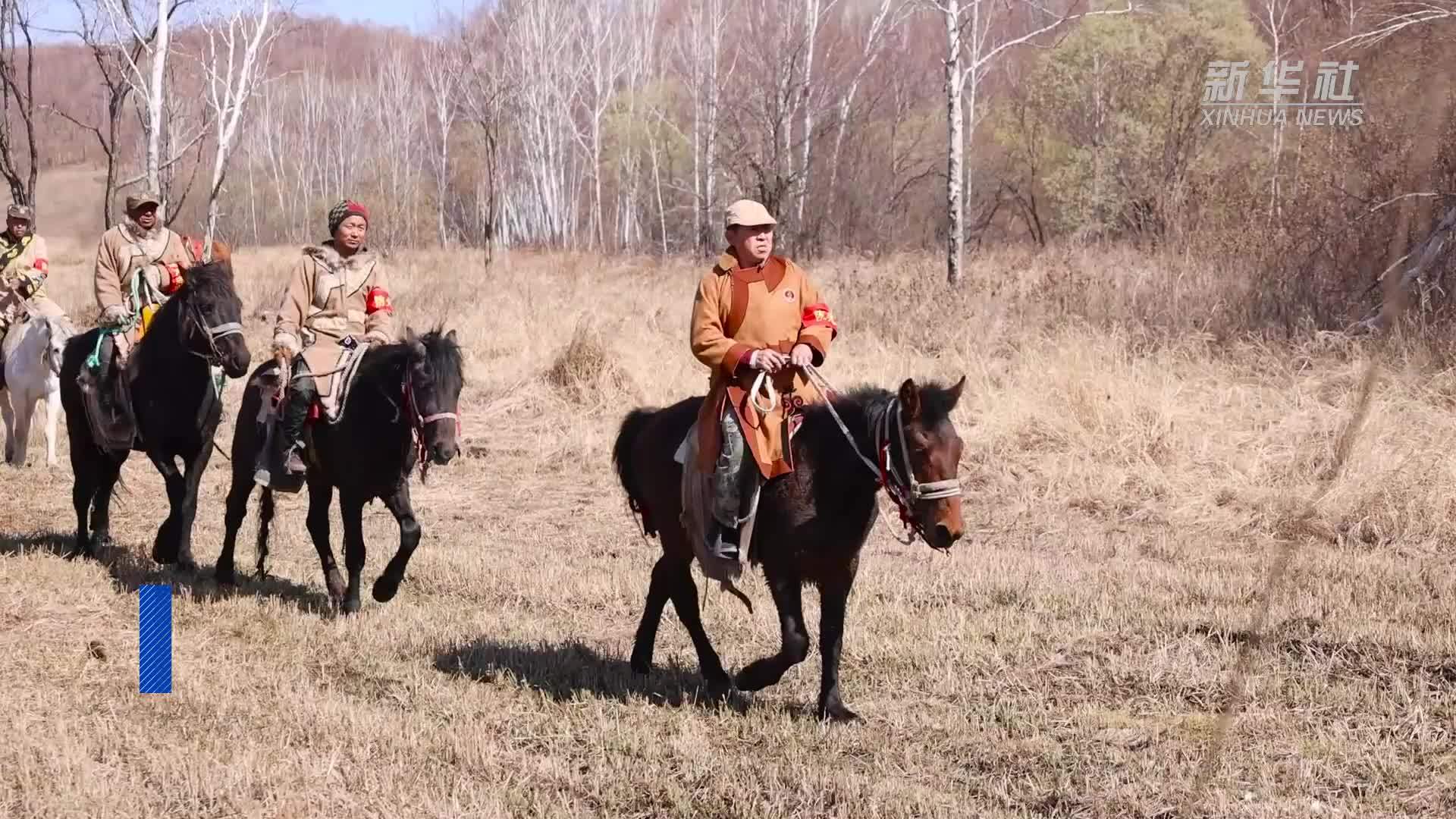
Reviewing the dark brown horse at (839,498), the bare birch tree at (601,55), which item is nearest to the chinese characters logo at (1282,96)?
the dark brown horse at (839,498)

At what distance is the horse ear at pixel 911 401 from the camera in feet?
17.6

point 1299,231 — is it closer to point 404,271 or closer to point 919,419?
point 919,419

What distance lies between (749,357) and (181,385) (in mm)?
4990

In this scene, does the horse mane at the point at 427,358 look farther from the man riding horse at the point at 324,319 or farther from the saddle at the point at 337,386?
the man riding horse at the point at 324,319

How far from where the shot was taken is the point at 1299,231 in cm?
1658

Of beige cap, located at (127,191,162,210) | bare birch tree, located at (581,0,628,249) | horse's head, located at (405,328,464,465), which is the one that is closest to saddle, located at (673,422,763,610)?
horse's head, located at (405,328,464,465)

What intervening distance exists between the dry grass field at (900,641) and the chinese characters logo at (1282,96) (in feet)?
14.4

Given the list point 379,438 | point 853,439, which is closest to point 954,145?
point 379,438

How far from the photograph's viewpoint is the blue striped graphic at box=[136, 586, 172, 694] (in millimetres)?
5586

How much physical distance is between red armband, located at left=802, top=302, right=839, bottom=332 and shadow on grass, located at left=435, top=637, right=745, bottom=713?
1854 mm

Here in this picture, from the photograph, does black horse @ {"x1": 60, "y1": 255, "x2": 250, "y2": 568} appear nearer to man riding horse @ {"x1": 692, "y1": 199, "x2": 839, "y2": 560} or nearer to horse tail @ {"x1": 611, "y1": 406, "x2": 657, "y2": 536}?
horse tail @ {"x1": 611, "y1": 406, "x2": 657, "y2": 536}

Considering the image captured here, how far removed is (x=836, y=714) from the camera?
591 cm

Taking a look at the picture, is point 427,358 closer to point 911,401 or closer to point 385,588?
point 385,588

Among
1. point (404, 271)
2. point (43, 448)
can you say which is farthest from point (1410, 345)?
point (404, 271)
